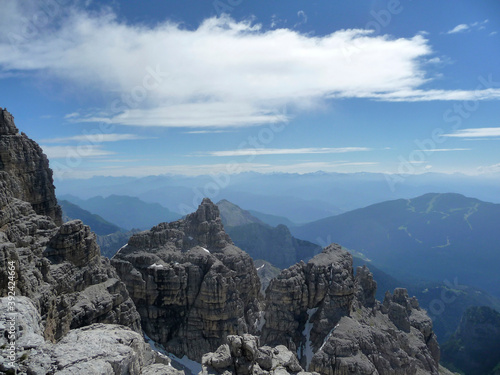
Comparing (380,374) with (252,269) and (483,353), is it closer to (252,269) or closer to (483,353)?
(252,269)

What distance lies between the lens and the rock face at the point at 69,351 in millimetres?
12844

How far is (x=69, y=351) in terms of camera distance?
14133 millimetres

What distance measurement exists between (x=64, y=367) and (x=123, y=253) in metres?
74.5

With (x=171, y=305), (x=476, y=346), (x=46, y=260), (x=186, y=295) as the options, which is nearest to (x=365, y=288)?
(x=186, y=295)

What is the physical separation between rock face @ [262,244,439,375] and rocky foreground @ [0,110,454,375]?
0.24 metres

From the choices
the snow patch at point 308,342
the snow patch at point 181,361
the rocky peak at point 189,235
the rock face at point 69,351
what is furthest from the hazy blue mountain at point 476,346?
the rock face at point 69,351

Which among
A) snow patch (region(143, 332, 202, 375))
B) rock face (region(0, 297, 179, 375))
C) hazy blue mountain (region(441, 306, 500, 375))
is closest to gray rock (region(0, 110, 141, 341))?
rock face (region(0, 297, 179, 375))

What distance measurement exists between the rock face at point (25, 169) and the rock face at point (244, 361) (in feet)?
131

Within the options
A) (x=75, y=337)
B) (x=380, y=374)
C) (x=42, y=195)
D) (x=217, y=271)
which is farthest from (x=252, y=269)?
(x=75, y=337)

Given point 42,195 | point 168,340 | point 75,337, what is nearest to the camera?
point 75,337

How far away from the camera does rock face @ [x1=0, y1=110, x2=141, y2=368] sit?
105 ft

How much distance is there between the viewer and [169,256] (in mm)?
83000

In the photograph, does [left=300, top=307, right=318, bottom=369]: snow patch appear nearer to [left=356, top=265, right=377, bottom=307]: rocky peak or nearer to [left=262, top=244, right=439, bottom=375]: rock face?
[left=262, top=244, right=439, bottom=375]: rock face

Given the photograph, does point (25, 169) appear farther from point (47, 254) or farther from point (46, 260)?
point (46, 260)
